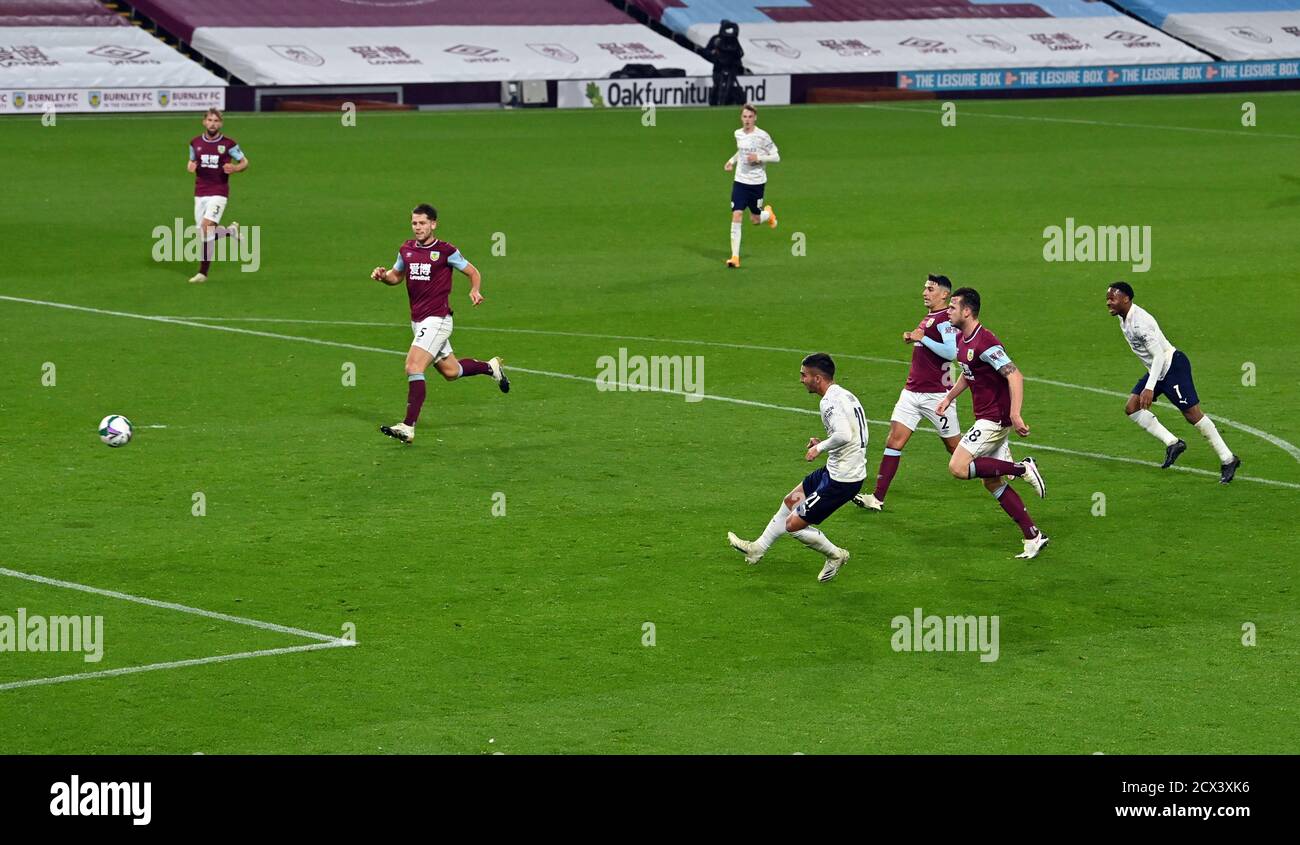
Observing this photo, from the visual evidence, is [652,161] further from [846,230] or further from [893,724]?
[893,724]

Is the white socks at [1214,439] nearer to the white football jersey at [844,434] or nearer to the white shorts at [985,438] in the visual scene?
Answer: the white shorts at [985,438]

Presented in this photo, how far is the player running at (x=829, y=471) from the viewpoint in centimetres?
1407

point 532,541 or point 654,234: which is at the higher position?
point 654,234

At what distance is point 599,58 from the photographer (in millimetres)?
57469

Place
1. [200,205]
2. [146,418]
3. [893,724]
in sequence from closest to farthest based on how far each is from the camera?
[893,724]
[146,418]
[200,205]

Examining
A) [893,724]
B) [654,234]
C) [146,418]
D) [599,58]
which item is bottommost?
[893,724]

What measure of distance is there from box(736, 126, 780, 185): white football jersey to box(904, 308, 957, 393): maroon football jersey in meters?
13.5

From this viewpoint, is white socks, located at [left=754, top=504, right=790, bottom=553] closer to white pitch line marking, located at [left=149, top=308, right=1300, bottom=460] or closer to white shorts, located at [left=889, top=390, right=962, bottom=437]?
white shorts, located at [left=889, top=390, right=962, bottom=437]

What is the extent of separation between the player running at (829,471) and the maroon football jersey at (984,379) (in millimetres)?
1659

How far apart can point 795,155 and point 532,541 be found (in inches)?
1175

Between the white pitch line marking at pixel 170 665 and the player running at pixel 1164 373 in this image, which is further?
the player running at pixel 1164 373

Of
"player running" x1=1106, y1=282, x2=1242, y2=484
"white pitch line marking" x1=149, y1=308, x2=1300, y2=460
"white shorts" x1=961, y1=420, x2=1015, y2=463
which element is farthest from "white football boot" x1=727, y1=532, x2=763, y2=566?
"white pitch line marking" x1=149, y1=308, x2=1300, y2=460

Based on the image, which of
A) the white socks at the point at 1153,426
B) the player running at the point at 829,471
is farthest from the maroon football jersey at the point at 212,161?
the player running at the point at 829,471

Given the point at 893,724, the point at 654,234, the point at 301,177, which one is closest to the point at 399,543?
the point at 893,724
